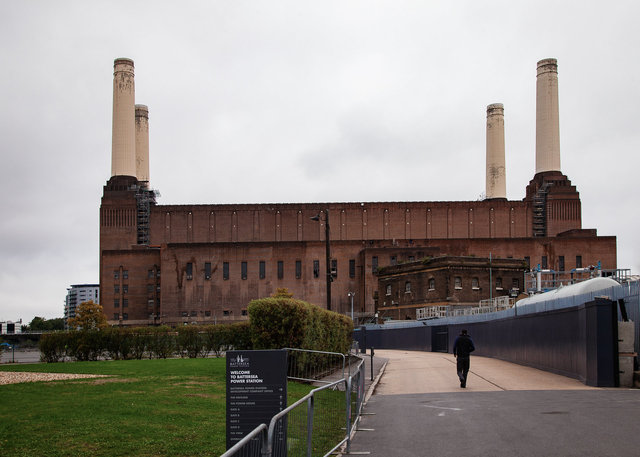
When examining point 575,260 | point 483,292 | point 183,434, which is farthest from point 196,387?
point 575,260

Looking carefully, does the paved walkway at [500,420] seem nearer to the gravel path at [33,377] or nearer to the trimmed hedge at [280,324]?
the trimmed hedge at [280,324]

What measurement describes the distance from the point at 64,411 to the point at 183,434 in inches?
122

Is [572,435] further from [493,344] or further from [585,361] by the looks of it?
[493,344]

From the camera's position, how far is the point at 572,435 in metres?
11.3

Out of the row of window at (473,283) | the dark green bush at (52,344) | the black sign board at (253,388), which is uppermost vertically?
the row of window at (473,283)

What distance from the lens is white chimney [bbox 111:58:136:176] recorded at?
105512mm

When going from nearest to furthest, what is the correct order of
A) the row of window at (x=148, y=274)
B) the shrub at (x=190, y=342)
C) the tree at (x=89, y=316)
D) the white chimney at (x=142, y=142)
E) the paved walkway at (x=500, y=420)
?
the paved walkway at (x=500, y=420), the shrub at (x=190, y=342), the tree at (x=89, y=316), the row of window at (x=148, y=274), the white chimney at (x=142, y=142)

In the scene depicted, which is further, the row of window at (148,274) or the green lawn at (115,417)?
the row of window at (148,274)

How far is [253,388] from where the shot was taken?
29.9 ft

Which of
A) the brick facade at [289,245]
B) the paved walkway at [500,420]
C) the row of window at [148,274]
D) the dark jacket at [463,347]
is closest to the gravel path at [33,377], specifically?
the paved walkway at [500,420]

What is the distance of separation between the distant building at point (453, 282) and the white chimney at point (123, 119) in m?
45.6

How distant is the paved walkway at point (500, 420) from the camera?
34.6 feet

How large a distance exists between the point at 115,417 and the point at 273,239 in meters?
107

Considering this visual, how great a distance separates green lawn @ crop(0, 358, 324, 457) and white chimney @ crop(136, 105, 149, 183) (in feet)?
337
